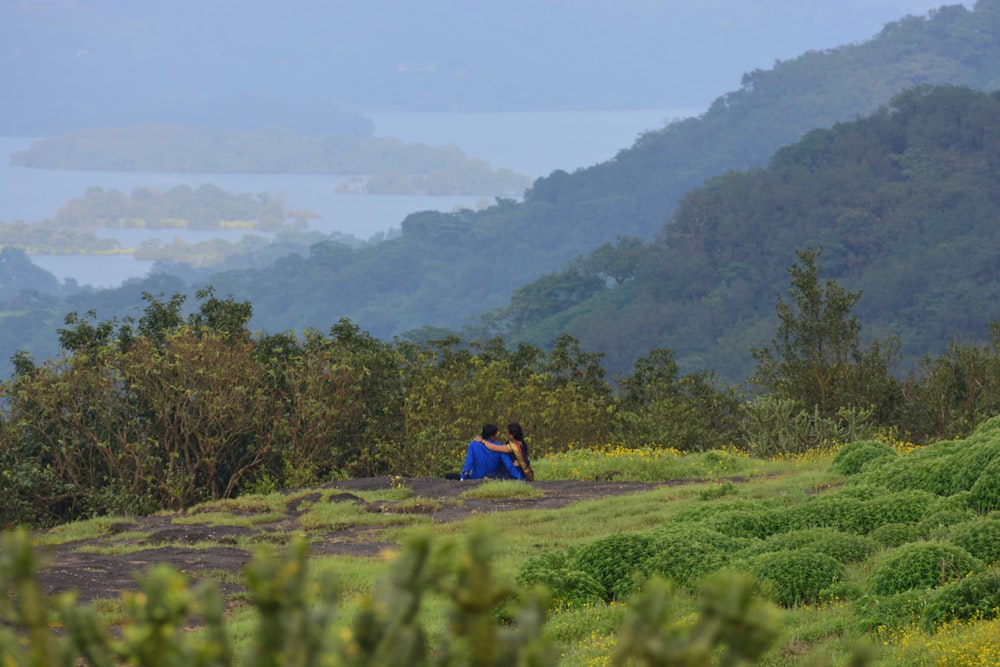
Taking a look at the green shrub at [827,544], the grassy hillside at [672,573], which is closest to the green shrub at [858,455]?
the grassy hillside at [672,573]

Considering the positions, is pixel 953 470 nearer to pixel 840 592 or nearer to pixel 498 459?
pixel 840 592

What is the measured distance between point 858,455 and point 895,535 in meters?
3.09

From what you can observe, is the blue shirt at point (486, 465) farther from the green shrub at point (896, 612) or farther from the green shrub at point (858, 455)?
the green shrub at point (896, 612)

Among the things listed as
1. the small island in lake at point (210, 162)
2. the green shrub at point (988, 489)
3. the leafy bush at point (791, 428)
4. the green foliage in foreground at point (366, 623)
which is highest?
the small island in lake at point (210, 162)

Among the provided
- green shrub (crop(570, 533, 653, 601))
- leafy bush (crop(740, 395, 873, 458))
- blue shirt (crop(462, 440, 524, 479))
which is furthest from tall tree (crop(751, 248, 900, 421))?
green shrub (crop(570, 533, 653, 601))

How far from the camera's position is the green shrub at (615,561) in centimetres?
813

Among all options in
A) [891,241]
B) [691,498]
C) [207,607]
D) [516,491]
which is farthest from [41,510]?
[891,241]

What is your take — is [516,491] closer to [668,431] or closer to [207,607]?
[668,431]

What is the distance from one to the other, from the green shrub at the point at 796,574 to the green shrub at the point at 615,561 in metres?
0.78

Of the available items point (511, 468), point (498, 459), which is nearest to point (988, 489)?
point (511, 468)

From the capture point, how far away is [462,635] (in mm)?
2070

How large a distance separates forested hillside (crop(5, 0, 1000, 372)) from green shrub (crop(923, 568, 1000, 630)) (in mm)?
107415

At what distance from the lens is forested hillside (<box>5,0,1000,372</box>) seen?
119625 mm

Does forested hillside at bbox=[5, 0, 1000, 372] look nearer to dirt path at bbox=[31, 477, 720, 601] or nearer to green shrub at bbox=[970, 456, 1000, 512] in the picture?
dirt path at bbox=[31, 477, 720, 601]
